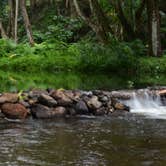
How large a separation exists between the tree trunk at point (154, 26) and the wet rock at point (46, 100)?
12.9 meters

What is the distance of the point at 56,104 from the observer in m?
13.6

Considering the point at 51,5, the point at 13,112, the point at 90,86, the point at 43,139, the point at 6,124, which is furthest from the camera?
the point at 51,5

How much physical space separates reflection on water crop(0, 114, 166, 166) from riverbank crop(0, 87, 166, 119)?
1.87 feet

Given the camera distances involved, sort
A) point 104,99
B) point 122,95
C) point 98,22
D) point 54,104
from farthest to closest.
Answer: point 98,22 < point 122,95 < point 104,99 < point 54,104

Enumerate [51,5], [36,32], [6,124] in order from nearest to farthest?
[6,124] → [36,32] → [51,5]

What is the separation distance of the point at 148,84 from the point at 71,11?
2001cm

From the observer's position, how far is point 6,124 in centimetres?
1191

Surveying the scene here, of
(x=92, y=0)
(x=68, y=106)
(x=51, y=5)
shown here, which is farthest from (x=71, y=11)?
(x=68, y=106)

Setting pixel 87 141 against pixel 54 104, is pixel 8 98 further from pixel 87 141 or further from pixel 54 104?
pixel 87 141

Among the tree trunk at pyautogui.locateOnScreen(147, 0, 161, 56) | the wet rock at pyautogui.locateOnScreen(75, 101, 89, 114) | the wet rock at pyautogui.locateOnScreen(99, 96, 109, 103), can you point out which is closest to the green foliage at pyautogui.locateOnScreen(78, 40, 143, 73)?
the tree trunk at pyautogui.locateOnScreen(147, 0, 161, 56)

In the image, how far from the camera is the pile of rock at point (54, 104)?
1289 cm

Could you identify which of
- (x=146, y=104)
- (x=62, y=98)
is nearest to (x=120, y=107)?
(x=146, y=104)

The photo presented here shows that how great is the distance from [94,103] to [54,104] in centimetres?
118

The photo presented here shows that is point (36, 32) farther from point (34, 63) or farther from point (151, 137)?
point (151, 137)
